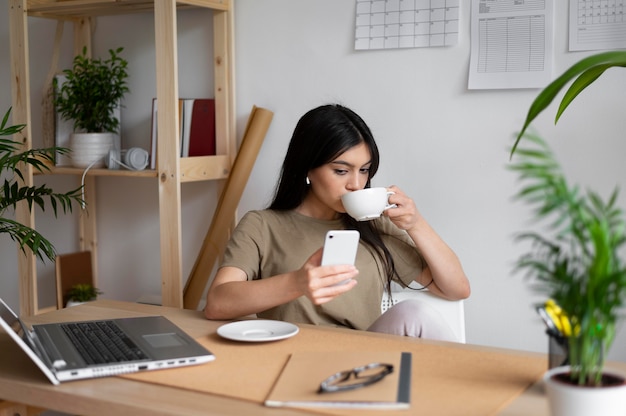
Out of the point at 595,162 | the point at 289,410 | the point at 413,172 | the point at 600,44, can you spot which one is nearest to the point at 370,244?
the point at 413,172

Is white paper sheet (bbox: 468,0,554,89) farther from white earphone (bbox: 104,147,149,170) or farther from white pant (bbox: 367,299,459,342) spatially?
white earphone (bbox: 104,147,149,170)

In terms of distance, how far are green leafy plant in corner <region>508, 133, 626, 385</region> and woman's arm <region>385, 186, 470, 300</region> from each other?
954 millimetres

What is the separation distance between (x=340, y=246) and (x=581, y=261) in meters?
0.68

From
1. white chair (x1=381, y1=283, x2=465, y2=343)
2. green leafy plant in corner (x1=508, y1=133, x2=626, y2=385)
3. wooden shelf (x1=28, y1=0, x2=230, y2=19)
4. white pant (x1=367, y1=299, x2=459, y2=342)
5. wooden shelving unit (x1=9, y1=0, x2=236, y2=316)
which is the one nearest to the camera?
green leafy plant in corner (x1=508, y1=133, x2=626, y2=385)

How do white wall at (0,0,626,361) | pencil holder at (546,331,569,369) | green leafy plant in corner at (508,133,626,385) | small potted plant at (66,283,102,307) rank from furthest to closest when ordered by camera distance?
small potted plant at (66,283,102,307), white wall at (0,0,626,361), pencil holder at (546,331,569,369), green leafy plant in corner at (508,133,626,385)

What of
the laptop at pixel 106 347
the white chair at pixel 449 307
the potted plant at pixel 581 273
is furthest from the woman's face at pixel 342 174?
the potted plant at pixel 581 273

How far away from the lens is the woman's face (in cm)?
209

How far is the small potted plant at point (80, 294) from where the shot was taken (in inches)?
121

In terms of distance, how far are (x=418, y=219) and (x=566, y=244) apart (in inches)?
39.2

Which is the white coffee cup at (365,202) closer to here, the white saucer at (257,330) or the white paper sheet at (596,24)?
the white saucer at (257,330)

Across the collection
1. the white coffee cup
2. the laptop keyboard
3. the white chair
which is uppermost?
the white coffee cup

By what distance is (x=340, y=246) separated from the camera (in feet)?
5.42

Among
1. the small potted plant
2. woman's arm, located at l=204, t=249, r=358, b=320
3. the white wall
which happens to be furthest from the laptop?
the small potted plant

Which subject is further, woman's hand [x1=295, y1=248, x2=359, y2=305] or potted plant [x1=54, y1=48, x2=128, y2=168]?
potted plant [x1=54, y1=48, x2=128, y2=168]
